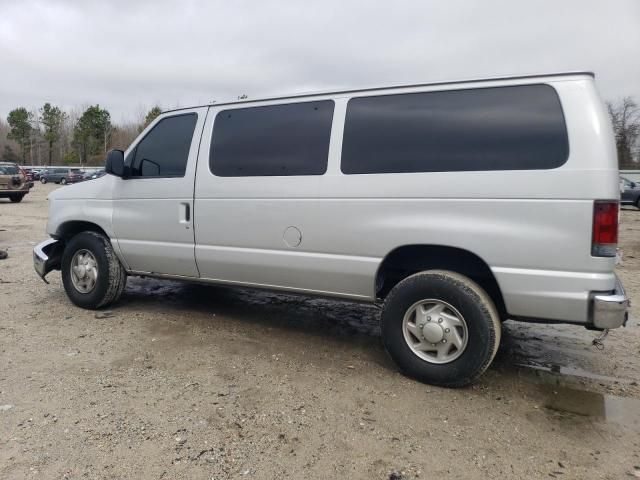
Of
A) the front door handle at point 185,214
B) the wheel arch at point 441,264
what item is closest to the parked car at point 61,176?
the front door handle at point 185,214

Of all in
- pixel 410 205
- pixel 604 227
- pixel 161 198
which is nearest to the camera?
pixel 604 227

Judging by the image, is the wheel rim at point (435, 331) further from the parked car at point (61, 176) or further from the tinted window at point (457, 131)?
the parked car at point (61, 176)

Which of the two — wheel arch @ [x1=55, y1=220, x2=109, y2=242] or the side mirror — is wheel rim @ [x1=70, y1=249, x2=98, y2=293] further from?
the side mirror

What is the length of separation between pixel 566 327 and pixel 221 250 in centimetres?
360

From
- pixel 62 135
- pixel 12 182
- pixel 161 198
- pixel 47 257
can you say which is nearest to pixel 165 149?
pixel 161 198

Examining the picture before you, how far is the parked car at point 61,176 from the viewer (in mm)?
43188

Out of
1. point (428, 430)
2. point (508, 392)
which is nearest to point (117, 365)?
point (428, 430)

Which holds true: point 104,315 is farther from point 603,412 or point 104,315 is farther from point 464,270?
point 603,412

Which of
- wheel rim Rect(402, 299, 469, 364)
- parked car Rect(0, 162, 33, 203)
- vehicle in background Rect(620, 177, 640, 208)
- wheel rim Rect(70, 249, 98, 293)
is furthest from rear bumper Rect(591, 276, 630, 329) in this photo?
parked car Rect(0, 162, 33, 203)

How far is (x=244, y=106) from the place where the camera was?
14.4 feet

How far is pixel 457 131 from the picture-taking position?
337cm

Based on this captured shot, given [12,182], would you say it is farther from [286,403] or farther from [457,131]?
[457,131]

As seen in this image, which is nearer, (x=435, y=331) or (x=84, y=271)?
(x=435, y=331)

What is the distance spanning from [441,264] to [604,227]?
1.11m
